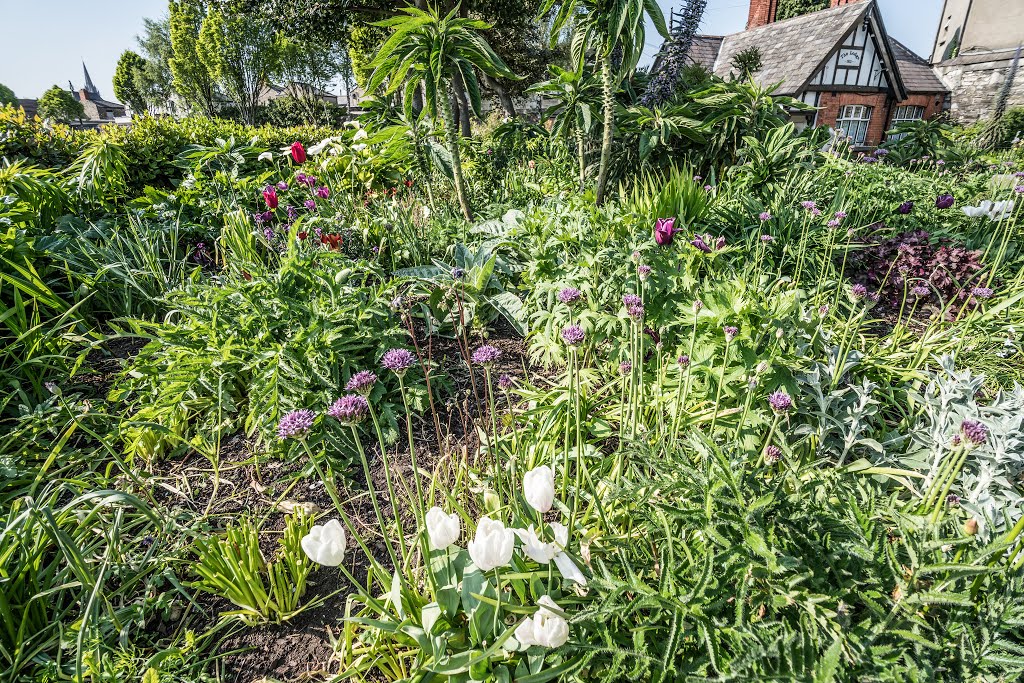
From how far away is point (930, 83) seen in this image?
631 inches

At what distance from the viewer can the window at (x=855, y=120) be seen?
48.3ft

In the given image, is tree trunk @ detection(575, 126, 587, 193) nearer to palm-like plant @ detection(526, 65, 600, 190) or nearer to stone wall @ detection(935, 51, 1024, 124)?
palm-like plant @ detection(526, 65, 600, 190)

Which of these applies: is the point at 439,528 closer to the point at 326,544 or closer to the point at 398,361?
the point at 326,544

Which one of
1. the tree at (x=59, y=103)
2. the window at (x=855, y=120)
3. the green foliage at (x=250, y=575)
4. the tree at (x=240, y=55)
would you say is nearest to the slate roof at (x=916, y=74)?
the window at (x=855, y=120)

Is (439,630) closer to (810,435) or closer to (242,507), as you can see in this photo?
(242,507)

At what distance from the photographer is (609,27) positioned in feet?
10.2

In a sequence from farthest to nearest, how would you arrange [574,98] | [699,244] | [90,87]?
[90,87], [574,98], [699,244]

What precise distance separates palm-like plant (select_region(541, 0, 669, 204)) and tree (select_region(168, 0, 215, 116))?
27269mm

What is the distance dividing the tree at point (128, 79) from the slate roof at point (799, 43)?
3885 centimetres

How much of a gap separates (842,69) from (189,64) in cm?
3029

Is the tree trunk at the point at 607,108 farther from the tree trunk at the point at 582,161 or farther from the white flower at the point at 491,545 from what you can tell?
the white flower at the point at 491,545

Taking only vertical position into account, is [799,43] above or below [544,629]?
above

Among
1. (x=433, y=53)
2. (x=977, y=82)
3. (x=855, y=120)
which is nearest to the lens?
(x=433, y=53)

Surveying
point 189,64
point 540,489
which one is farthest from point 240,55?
point 540,489
